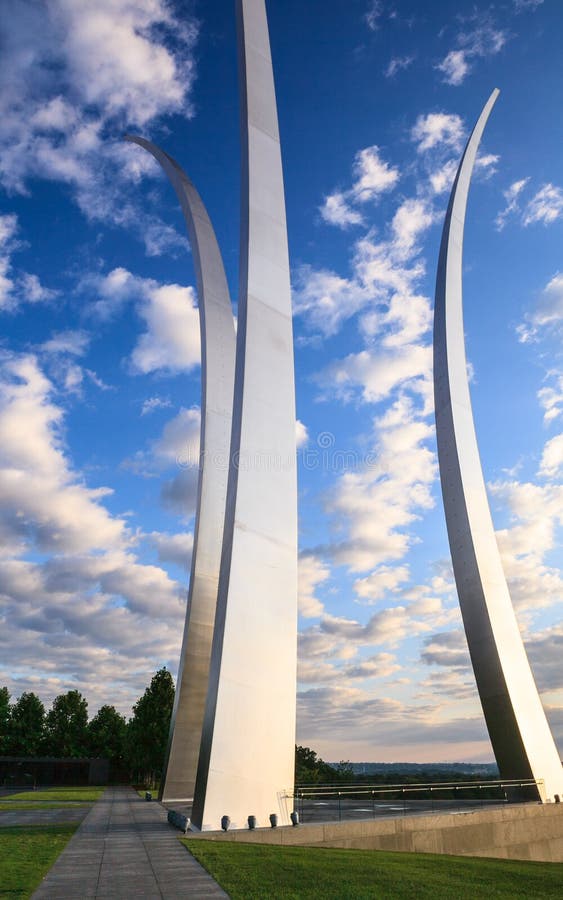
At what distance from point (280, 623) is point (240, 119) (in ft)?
46.6

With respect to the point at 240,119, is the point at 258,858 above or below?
below

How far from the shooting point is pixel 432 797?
1894 centimetres

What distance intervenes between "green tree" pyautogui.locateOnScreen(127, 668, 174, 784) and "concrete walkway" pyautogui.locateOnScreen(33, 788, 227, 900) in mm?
32841

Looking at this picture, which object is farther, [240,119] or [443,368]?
[443,368]

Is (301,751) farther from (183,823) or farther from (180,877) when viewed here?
(180,877)

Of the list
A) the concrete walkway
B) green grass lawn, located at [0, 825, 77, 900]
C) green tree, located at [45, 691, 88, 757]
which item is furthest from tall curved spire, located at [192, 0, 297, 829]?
green tree, located at [45, 691, 88, 757]

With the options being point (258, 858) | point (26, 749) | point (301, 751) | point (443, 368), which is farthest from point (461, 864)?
point (26, 749)

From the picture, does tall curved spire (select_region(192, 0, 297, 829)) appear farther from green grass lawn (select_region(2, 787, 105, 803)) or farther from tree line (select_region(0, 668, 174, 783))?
tree line (select_region(0, 668, 174, 783))

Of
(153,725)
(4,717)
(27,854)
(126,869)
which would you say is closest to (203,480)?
(27,854)

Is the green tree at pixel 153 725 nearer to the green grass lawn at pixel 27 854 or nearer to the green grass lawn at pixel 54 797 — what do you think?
the green grass lawn at pixel 54 797

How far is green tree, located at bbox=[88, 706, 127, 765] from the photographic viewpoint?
68.9 m

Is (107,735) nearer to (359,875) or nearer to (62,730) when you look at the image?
(62,730)

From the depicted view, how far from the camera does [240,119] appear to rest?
1953 cm

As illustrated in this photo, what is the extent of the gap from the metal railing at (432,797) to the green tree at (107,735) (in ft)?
177
